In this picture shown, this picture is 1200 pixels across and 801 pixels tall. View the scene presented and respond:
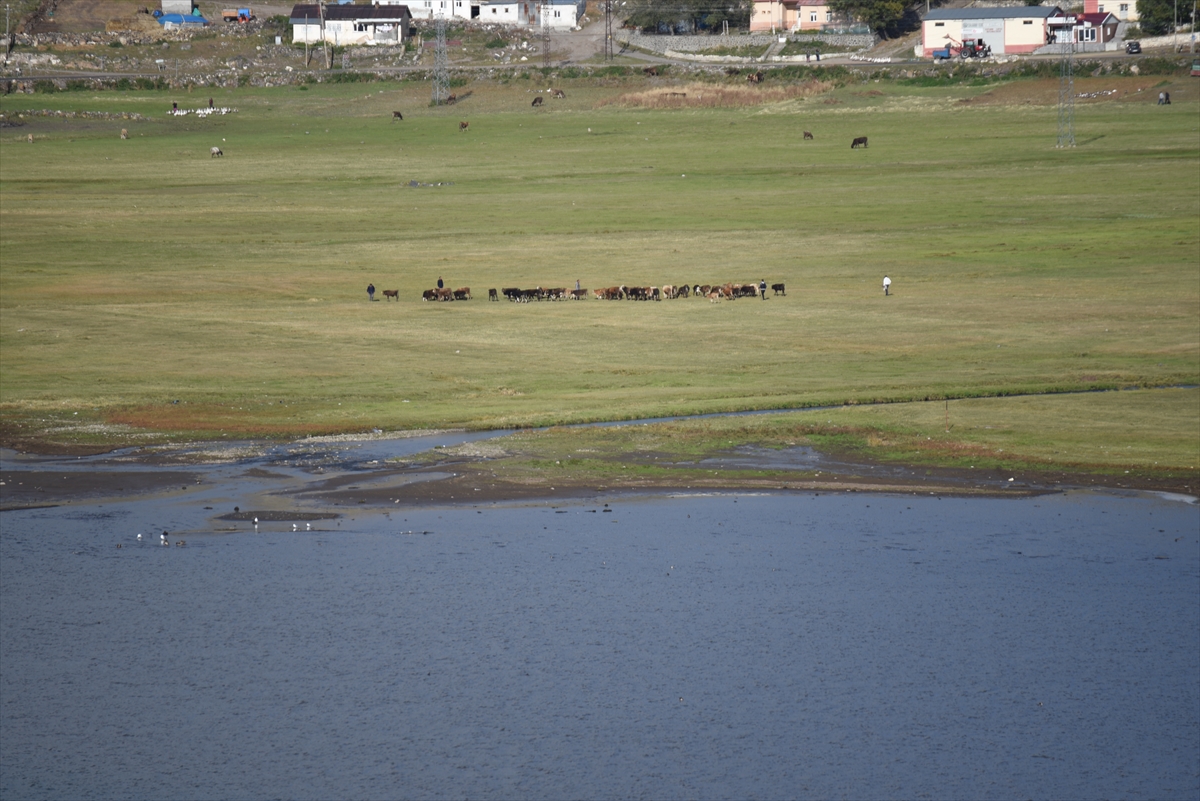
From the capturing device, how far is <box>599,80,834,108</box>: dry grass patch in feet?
482

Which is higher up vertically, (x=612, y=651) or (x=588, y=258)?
(x=588, y=258)

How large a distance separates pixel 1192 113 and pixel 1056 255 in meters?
52.2

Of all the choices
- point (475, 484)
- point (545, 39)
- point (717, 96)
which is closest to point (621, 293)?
point (475, 484)

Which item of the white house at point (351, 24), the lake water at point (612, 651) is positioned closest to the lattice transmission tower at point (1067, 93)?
the white house at point (351, 24)

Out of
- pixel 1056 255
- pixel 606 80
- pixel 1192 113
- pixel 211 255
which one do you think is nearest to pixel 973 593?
pixel 1056 255

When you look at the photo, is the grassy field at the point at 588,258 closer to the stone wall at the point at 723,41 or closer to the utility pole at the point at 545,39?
the utility pole at the point at 545,39

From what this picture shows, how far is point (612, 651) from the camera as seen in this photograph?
31.1m

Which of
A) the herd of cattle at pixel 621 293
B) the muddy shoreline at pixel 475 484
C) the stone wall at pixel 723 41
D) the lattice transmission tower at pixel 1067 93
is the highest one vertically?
the stone wall at pixel 723 41

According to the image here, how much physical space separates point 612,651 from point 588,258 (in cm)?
5344

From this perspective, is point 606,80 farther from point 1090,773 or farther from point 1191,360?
point 1090,773

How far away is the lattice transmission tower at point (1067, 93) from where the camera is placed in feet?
384

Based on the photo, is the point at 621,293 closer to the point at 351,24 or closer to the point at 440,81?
the point at 440,81

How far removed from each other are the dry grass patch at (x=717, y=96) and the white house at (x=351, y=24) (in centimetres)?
4894

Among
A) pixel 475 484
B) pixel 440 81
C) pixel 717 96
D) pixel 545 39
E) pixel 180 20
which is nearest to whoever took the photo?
pixel 475 484
